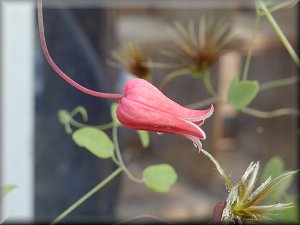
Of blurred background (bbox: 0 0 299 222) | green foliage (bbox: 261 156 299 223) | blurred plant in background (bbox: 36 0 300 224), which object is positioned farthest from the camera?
blurred background (bbox: 0 0 299 222)

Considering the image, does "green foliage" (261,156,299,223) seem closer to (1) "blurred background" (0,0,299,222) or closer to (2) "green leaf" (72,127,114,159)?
(2) "green leaf" (72,127,114,159)

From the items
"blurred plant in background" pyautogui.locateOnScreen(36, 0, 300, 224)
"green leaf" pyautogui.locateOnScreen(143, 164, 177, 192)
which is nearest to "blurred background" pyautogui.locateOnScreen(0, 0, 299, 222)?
"blurred plant in background" pyautogui.locateOnScreen(36, 0, 300, 224)

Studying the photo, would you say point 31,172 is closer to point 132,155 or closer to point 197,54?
point 132,155

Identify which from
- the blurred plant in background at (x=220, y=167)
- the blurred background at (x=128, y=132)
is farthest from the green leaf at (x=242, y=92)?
the blurred background at (x=128, y=132)

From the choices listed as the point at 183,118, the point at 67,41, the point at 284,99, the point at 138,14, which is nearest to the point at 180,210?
the point at 284,99

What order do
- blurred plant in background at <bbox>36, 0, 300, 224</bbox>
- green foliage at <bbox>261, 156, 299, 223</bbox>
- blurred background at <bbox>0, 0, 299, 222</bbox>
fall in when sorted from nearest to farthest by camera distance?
blurred plant in background at <bbox>36, 0, 300, 224</bbox>
green foliage at <bbox>261, 156, 299, 223</bbox>
blurred background at <bbox>0, 0, 299, 222</bbox>

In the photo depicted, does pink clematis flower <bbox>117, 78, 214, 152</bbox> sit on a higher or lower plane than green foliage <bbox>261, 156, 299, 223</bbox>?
higher
